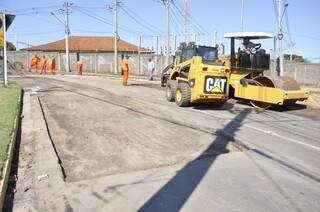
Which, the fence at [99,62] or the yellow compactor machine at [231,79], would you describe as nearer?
the yellow compactor machine at [231,79]

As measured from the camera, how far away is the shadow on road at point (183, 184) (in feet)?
18.8

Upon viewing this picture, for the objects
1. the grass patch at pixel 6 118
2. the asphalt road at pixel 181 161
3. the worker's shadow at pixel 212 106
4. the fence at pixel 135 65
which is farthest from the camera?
the fence at pixel 135 65

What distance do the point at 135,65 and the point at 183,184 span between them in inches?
1482

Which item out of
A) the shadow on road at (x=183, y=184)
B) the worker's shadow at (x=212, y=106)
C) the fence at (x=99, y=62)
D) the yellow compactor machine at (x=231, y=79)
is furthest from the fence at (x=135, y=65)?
the shadow on road at (x=183, y=184)

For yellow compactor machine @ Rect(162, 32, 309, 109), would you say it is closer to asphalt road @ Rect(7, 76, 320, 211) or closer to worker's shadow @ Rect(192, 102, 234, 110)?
worker's shadow @ Rect(192, 102, 234, 110)

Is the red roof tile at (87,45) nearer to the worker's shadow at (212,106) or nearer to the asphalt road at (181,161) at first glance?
the worker's shadow at (212,106)

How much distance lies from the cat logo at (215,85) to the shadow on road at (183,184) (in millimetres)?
5563

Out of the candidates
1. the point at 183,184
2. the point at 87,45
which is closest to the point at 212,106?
the point at 183,184

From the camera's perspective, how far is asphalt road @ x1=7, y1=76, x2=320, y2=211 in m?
5.92

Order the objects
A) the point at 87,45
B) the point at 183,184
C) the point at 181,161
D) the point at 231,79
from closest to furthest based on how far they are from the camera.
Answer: the point at 183,184 → the point at 181,161 → the point at 231,79 → the point at 87,45

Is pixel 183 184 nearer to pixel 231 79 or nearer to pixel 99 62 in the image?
pixel 231 79

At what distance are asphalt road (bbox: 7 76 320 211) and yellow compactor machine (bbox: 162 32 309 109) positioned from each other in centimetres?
124

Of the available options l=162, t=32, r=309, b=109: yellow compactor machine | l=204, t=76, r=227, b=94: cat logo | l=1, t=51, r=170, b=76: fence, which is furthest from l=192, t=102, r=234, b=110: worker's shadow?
l=1, t=51, r=170, b=76: fence

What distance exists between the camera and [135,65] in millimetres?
43750
